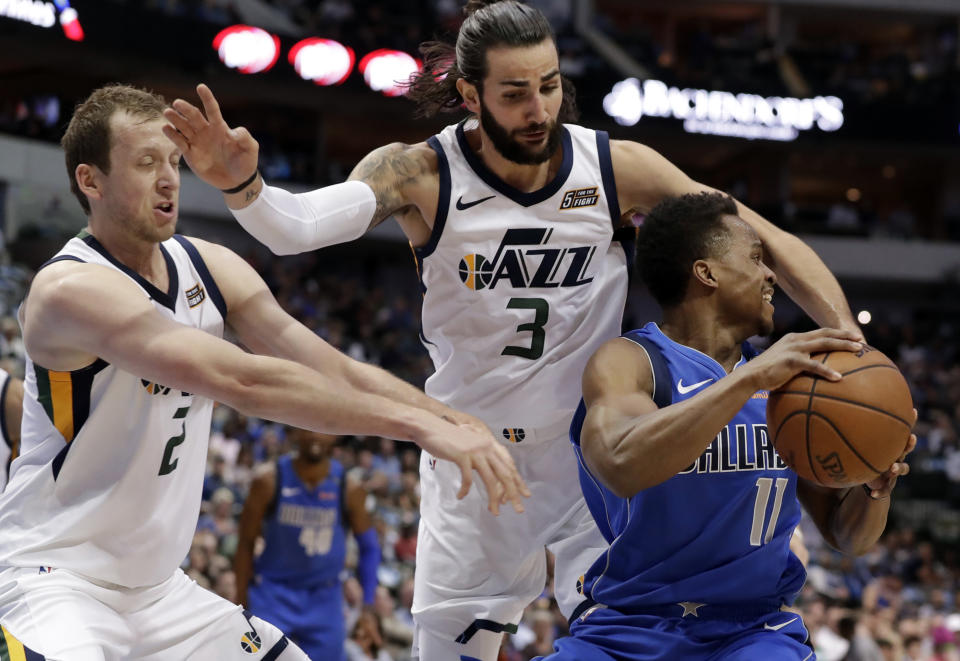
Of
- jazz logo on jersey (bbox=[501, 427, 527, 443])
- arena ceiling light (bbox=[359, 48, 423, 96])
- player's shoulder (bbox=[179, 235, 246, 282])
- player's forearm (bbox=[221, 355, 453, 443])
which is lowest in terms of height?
jazz logo on jersey (bbox=[501, 427, 527, 443])

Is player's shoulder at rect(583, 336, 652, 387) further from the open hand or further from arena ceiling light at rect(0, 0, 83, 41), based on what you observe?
arena ceiling light at rect(0, 0, 83, 41)

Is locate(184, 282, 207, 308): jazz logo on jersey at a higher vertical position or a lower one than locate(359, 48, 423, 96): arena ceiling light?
lower

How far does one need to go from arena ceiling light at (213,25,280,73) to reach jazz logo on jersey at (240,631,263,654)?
60.9 ft

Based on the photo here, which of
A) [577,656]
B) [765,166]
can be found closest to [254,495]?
[577,656]

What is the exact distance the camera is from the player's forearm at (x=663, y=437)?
10.3 feet

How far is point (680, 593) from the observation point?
344 centimetres

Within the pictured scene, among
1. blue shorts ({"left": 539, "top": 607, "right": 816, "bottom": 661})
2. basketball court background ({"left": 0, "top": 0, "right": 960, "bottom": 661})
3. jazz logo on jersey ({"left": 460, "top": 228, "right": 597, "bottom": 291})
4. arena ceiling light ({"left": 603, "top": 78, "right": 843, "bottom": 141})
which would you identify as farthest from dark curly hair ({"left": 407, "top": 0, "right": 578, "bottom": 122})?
arena ceiling light ({"left": 603, "top": 78, "right": 843, "bottom": 141})

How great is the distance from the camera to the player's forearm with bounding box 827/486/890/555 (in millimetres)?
3619

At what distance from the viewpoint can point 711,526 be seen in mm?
3477

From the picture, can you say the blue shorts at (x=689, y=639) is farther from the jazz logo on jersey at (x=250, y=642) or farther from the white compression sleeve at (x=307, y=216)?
the white compression sleeve at (x=307, y=216)

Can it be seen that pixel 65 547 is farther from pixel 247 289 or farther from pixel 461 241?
pixel 461 241

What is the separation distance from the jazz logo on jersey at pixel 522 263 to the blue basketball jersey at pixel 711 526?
755mm

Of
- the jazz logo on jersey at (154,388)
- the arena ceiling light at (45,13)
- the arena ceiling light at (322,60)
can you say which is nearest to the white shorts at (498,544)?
the jazz logo on jersey at (154,388)

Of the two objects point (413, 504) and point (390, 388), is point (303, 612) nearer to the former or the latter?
point (390, 388)
